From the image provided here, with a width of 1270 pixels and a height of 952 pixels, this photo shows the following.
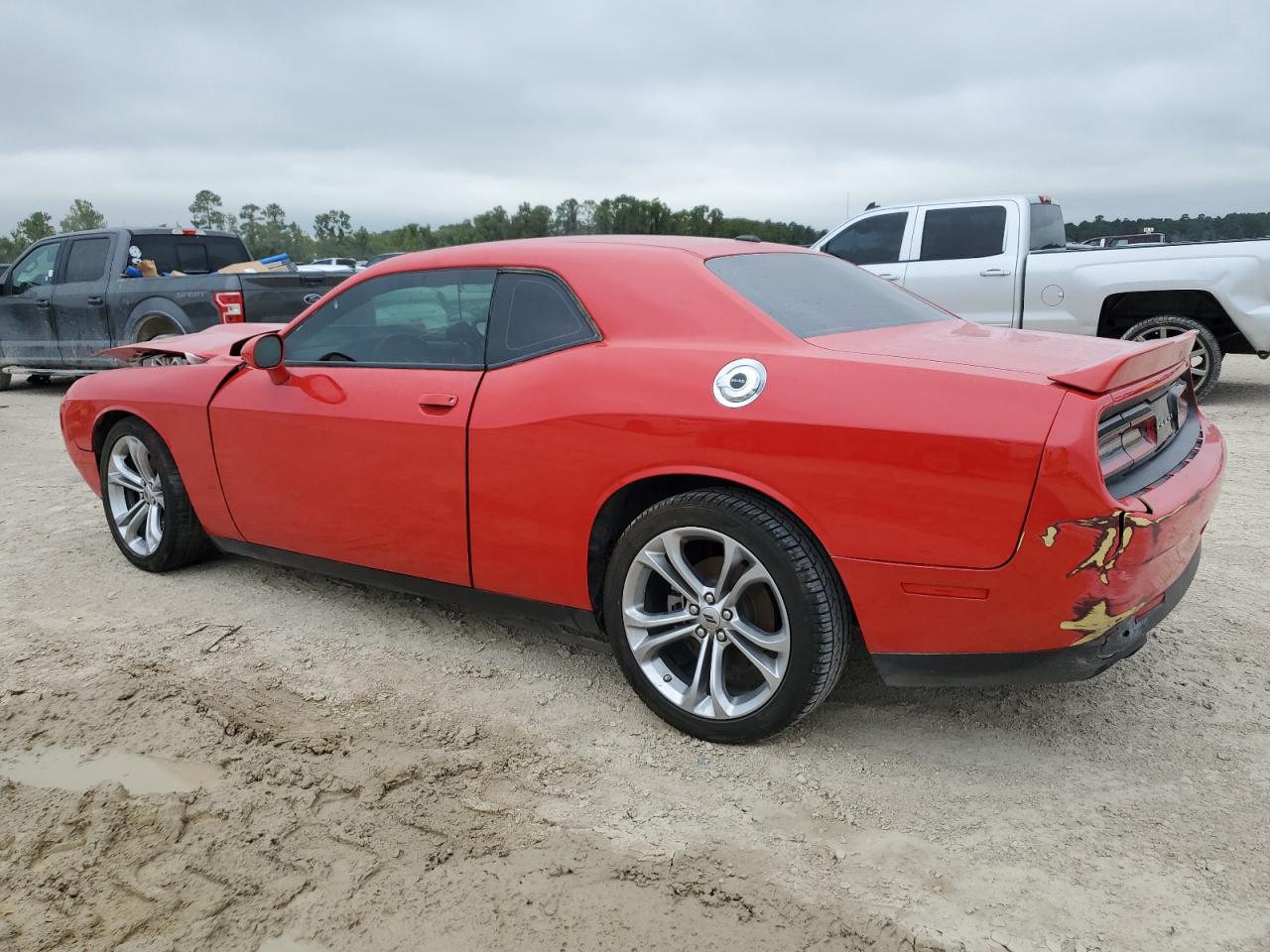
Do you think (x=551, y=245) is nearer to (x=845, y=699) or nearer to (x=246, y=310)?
(x=845, y=699)

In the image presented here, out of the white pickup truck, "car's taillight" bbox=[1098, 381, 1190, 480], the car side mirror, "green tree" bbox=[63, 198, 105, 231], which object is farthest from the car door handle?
"green tree" bbox=[63, 198, 105, 231]

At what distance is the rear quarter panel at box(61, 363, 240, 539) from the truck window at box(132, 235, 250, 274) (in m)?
6.71

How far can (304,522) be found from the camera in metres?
3.89

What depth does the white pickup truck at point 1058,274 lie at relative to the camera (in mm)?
8141

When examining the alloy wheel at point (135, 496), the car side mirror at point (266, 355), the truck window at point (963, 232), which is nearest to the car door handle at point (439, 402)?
the car side mirror at point (266, 355)

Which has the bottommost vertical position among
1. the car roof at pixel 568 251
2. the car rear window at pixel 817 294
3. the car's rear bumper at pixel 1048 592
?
the car's rear bumper at pixel 1048 592

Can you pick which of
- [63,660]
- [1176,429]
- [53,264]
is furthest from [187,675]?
[53,264]

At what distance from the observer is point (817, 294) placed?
11.0 feet

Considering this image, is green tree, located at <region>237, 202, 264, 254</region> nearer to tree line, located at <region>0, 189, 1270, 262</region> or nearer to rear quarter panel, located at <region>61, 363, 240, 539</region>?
tree line, located at <region>0, 189, 1270, 262</region>

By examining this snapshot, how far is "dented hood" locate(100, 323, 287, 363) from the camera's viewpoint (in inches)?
176

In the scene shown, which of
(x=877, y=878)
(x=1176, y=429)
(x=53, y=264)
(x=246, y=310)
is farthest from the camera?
(x=53, y=264)

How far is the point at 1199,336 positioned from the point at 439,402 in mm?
7548

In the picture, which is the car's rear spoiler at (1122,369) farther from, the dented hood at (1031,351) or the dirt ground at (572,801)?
the dirt ground at (572,801)

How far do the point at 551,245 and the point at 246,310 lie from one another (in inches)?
260
